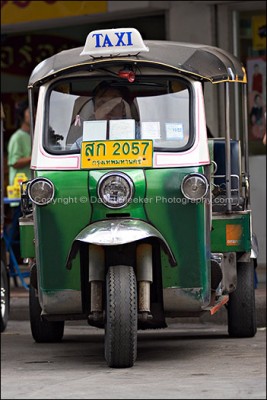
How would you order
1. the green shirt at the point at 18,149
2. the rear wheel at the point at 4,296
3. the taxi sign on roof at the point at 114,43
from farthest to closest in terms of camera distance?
1. the green shirt at the point at 18,149
2. the rear wheel at the point at 4,296
3. the taxi sign on roof at the point at 114,43

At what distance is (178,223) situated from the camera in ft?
24.8

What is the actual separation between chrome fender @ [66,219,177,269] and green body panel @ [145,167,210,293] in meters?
0.05

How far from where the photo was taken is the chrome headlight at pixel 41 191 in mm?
7578

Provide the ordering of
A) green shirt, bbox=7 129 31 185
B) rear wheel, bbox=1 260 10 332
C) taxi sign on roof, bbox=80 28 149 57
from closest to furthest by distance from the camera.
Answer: taxi sign on roof, bbox=80 28 149 57, rear wheel, bbox=1 260 10 332, green shirt, bbox=7 129 31 185

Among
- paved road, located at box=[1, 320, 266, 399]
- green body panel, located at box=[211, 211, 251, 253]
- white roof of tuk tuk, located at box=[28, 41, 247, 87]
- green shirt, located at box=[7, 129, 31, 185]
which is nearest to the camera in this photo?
paved road, located at box=[1, 320, 266, 399]

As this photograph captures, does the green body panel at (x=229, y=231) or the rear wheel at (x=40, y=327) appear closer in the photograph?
the green body panel at (x=229, y=231)

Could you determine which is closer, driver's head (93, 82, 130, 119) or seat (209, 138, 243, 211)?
driver's head (93, 82, 130, 119)

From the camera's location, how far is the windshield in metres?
7.82

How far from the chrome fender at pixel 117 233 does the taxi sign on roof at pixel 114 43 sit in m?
1.03

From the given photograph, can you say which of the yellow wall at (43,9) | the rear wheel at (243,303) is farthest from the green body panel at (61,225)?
the yellow wall at (43,9)

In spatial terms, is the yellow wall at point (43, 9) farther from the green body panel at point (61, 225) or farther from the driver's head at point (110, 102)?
the green body panel at point (61, 225)

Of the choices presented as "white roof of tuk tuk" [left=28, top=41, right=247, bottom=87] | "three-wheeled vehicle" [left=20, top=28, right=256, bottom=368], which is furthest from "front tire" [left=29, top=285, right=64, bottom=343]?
"white roof of tuk tuk" [left=28, top=41, right=247, bottom=87]

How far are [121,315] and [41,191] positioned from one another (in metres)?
0.89

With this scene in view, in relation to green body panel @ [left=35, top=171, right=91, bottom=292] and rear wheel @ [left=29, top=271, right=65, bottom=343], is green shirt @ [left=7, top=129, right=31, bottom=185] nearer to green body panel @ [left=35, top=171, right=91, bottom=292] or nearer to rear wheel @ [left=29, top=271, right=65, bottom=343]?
rear wheel @ [left=29, top=271, right=65, bottom=343]
